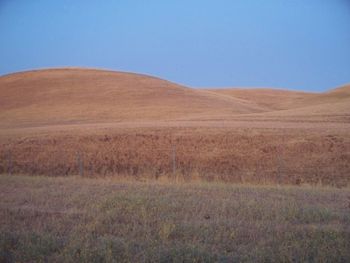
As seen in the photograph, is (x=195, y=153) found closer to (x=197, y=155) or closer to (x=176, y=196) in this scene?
(x=197, y=155)

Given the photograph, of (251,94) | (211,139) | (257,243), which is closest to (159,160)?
(211,139)

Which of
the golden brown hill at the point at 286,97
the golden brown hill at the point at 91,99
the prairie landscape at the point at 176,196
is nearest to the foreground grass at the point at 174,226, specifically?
the prairie landscape at the point at 176,196

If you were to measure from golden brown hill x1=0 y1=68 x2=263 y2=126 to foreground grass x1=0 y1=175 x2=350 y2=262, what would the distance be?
35540 mm

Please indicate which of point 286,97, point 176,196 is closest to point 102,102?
point 176,196

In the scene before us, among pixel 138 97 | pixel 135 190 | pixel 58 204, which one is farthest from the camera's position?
pixel 138 97

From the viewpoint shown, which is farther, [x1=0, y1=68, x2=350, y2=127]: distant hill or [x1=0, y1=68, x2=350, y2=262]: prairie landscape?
[x1=0, y1=68, x2=350, y2=127]: distant hill

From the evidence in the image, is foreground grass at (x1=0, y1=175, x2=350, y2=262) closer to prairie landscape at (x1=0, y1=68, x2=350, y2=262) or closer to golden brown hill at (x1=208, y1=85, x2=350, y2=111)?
prairie landscape at (x1=0, y1=68, x2=350, y2=262)

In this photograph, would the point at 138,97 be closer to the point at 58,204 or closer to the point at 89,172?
the point at 89,172

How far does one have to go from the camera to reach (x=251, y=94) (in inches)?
4301

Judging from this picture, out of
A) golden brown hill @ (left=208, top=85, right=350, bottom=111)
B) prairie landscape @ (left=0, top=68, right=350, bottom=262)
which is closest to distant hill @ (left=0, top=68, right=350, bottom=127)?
golden brown hill @ (left=208, top=85, right=350, bottom=111)

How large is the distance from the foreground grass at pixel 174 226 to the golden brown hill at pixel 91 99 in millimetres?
35540

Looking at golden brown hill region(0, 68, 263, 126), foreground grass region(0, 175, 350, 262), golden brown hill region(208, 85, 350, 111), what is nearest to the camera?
foreground grass region(0, 175, 350, 262)

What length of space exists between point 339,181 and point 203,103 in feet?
153

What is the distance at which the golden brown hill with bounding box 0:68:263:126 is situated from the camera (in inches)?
1930
